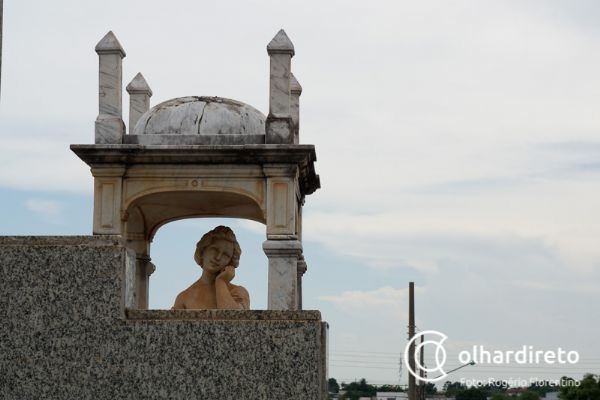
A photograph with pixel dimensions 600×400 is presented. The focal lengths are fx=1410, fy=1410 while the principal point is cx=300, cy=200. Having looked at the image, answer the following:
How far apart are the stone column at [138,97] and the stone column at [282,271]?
3998mm

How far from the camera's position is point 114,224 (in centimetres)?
1289

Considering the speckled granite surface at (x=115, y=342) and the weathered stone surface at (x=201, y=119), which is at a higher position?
the weathered stone surface at (x=201, y=119)

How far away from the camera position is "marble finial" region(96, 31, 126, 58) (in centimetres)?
1359

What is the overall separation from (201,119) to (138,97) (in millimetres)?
3099

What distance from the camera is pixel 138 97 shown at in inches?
631

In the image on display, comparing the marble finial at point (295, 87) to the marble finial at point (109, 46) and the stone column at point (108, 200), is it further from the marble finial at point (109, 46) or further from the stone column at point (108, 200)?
the stone column at point (108, 200)

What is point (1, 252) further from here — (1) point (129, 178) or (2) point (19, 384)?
(1) point (129, 178)

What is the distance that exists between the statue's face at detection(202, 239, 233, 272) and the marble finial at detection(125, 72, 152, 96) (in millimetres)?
3903

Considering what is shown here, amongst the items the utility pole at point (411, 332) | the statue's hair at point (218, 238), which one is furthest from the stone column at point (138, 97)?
the utility pole at point (411, 332)

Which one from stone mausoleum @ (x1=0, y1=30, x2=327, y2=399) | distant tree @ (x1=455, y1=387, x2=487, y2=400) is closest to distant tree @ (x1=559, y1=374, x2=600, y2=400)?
distant tree @ (x1=455, y1=387, x2=487, y2=400)

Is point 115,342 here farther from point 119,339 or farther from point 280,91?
point 280,91

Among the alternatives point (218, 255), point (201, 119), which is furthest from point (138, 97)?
point (218, 255)

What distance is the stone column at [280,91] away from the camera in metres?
12.8

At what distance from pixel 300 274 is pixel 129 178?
1.93 metres
